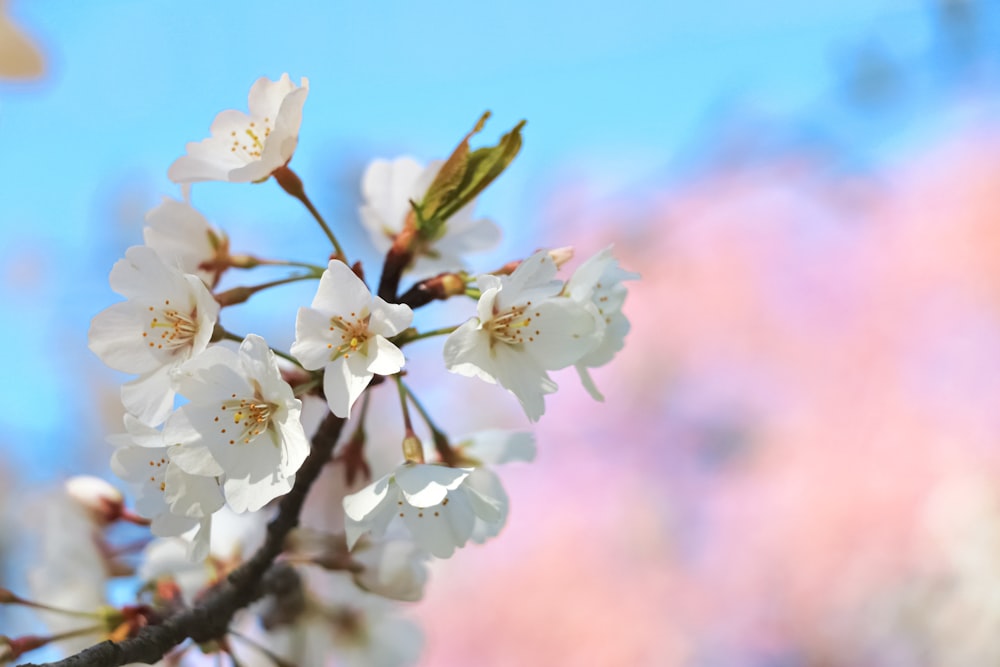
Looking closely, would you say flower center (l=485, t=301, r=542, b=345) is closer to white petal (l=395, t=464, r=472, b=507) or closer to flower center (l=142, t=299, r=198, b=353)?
white petal (l=395, t=464, r=472, b=507)

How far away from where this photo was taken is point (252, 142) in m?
0.84

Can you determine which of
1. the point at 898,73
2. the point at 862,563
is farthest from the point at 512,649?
the point at 898,73

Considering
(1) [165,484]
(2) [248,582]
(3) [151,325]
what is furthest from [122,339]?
(2) [248,582]

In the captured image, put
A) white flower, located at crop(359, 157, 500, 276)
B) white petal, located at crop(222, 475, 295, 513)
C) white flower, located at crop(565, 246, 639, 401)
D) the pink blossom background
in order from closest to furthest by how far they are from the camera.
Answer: white petal, located at crop(222, 475, 295, 513), white flower, located at crop(565, 246, 639, 401), white flower, located at crop(359, 157, 500, 276), the pink blossom background

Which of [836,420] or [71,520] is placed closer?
[71,520]

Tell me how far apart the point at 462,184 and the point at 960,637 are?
268cm

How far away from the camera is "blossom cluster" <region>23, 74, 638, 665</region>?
67 centimetres

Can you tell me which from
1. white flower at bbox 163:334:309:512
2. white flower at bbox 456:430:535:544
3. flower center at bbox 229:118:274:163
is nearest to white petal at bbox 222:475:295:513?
white flower at bbox 163:334:309:512

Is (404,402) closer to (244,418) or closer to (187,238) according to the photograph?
(244,418)

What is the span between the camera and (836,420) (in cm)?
393

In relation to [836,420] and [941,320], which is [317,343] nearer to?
[836,420]

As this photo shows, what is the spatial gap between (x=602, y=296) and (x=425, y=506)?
0.88 ft

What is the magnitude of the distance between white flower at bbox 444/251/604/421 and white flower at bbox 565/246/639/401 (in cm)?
2

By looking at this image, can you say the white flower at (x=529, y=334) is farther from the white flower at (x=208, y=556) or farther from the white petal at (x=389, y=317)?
the white flower at (x=208, y=556)
